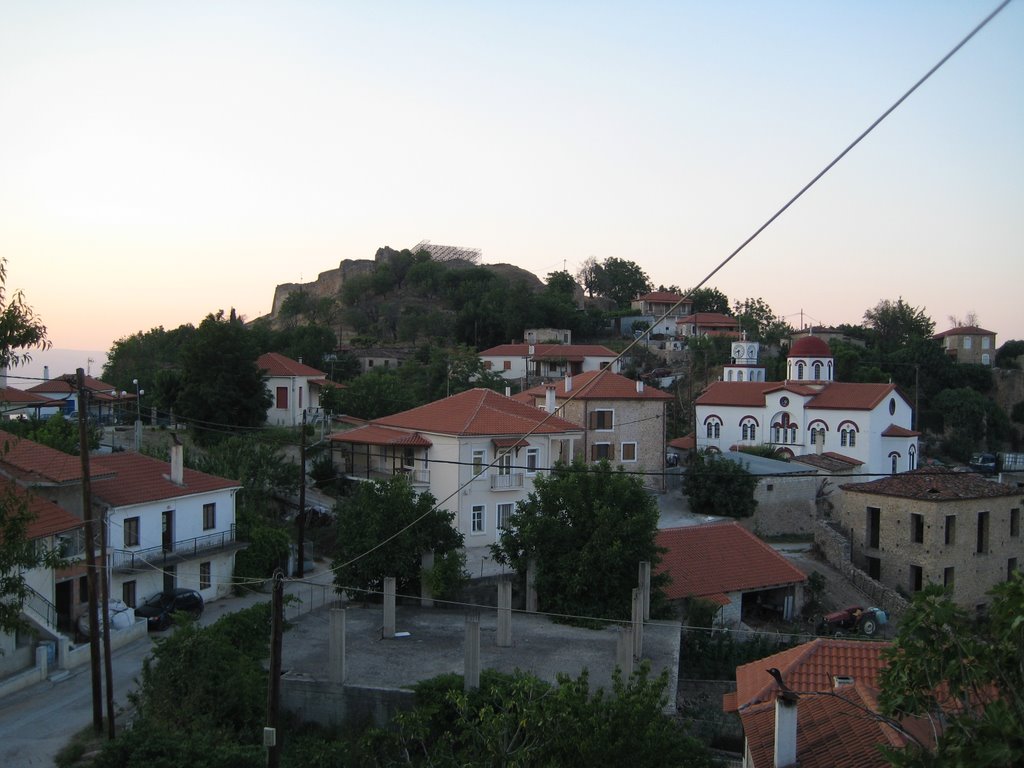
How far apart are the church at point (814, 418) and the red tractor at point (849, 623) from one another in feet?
58.0

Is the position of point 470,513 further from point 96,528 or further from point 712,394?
point 712,394

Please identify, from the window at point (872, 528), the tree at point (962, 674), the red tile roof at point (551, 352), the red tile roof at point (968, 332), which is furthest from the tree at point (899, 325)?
the tree at point (962, 674)

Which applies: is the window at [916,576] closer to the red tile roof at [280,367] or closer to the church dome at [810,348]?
the church dome at [810,348]

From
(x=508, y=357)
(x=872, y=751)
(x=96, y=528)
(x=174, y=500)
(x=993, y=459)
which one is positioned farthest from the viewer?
(x=508, y=357)

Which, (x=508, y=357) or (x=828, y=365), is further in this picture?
(x=508, y=357)

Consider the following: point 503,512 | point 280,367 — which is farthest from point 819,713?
point 280,367

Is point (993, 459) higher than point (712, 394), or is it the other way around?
point (712, 394)

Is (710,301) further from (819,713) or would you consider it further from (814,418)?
(819,713)

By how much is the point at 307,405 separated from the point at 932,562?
2959cm

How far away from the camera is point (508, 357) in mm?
67125

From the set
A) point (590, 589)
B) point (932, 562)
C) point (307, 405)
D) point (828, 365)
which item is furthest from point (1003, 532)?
point (307, 405)

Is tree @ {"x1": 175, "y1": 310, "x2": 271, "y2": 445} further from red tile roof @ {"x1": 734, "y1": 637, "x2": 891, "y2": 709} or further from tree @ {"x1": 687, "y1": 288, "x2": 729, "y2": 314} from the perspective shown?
tree @ {"x1": 687, "y1": 288, "x2": 729, "y2": 314}

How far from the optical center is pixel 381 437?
3133 centimetres

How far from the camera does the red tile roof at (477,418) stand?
29719 mm
